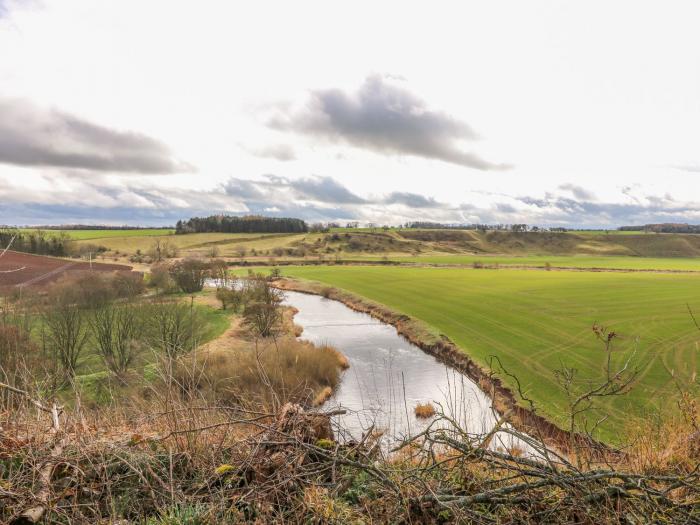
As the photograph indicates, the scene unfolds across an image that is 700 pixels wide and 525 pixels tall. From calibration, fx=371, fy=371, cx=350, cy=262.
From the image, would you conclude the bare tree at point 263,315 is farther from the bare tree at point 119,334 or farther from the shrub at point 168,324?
the bare tree at point 119,334

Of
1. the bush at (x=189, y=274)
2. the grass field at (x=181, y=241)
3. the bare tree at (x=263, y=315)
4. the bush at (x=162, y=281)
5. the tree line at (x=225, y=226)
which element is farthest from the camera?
the tree line at (x=225, y=226)

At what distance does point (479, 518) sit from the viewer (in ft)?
9.82

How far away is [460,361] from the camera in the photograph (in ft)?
89.5

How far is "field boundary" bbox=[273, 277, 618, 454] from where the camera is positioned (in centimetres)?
460

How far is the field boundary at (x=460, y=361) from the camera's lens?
15.1 ft

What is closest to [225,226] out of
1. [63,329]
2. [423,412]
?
[63,329]

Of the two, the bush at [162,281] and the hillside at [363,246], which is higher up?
the hillside at [363,246]

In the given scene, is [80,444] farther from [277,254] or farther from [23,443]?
[277,254]

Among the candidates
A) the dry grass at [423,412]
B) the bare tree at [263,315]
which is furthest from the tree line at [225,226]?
the dry grass at [423,412]

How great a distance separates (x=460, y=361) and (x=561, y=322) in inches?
628

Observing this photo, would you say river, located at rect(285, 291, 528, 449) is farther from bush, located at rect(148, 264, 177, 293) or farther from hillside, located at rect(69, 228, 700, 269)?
hillside, located at rect(69, 228, 700, 269)

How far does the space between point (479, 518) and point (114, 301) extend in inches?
1300

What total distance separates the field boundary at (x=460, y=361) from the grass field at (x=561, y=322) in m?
1.08

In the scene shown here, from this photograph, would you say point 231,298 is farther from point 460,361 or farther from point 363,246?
point 363,246
